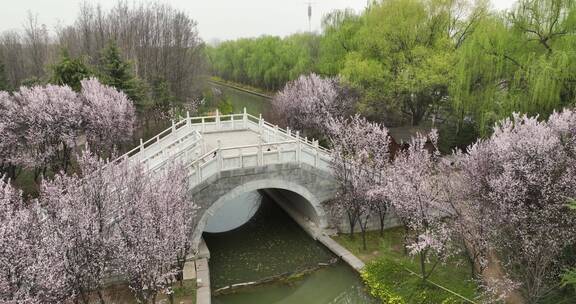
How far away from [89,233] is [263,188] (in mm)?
8012

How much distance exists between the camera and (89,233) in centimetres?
935

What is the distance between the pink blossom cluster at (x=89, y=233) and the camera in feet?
26.6

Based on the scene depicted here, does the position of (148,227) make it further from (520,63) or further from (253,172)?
(520,63)

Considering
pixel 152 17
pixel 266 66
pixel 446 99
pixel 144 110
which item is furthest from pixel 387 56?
pixel 266 66

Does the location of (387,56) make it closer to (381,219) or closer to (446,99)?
(446,99)

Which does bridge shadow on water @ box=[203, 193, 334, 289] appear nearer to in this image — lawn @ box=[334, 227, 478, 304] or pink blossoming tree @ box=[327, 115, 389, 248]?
lawn @ box=[334, 227, 478, 304]

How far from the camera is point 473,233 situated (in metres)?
12.0

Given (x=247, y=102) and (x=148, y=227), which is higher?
(x=148, y=227)

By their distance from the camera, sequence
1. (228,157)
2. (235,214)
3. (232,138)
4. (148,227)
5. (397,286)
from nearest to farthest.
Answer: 1. (148,227)
2. (397,286)
3. (228,157)
4. (232,138)
5. (235,214)

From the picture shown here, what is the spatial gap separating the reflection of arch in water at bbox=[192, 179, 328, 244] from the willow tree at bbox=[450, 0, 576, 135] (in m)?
9.70

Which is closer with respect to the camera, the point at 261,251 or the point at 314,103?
the point at 261,251

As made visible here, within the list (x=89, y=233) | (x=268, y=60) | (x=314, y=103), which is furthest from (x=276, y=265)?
(x=268, y=60)

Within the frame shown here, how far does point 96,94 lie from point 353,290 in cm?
1665

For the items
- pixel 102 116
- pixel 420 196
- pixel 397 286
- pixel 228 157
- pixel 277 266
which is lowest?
pixel 277 266
